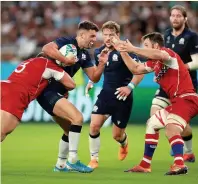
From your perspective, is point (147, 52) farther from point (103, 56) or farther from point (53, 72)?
point (53, 72)

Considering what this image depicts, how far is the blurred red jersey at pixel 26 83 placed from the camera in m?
9.03

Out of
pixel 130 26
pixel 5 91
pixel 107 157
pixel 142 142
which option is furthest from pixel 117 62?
pixel 130 26

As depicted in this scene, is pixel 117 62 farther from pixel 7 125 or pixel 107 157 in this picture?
pixel 7 125

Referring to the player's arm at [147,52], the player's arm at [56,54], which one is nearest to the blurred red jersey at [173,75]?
the player's arm at [147,52]

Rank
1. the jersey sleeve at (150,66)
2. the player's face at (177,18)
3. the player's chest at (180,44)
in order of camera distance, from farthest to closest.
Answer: the player's chest at (180,44) → the player's face at (177,18) → the jersey sleeve at (150,66)

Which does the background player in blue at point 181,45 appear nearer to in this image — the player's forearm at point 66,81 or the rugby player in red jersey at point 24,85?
the player's forearm at point 66,81

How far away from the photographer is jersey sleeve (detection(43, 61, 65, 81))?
9344mm

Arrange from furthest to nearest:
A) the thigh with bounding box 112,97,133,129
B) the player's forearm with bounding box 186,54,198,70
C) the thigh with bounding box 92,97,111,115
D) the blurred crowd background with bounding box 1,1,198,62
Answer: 1. the blurred crowd background with bounding box 1,1,198,62
2. the player's forearm with bounding box 186,54,198,70
3. the thigh with bounding box 112,97,133,129
4. the thigh with bounding box 92,97,111,115

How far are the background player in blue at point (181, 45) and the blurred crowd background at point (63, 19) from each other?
8.17 m

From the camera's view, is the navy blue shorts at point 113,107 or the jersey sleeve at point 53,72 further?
the navy blue shorts at point 113,107

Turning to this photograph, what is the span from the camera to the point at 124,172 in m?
9.57

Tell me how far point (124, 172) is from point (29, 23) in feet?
42.3

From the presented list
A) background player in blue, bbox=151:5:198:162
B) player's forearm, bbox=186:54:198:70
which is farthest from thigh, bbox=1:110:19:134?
player's forearm, bbox=186:54:198:70

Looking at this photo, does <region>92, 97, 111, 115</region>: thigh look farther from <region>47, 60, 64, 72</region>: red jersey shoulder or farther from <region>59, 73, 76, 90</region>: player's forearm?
<region>47, 60, 64, 72</region>: red jersey shoulder
